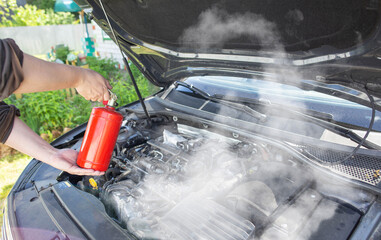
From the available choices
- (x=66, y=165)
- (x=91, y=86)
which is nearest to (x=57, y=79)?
(x=91, y=86)

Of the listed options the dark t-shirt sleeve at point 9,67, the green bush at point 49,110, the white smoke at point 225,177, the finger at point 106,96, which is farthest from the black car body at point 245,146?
the green bush at point 49,110

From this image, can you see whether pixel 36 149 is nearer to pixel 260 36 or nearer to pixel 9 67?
pixel 9 67

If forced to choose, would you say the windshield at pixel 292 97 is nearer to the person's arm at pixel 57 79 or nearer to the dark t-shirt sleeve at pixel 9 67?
the person's arm at pixel 57 79

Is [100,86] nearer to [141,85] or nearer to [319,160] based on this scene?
[319,160]

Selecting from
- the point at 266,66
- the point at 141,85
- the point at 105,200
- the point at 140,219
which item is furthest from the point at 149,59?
the point at 141,85

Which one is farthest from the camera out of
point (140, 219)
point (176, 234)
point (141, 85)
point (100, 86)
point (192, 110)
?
point (141, 85)

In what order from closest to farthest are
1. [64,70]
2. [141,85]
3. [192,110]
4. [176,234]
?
1. [176,234]
2. [64,70]
3. [192,110]
4. [141,85]

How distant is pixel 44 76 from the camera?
1327 millimetres

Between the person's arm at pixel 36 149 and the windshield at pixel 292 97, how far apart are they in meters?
1.16

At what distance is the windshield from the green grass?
2.61 metres

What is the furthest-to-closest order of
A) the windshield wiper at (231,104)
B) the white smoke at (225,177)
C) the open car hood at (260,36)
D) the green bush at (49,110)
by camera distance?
the green bush at (49,110)
the windshield wiper at (231,104)
the white smoke at (225,177)
the open car hood at (260,36)

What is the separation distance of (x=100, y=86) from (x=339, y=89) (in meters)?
1.34

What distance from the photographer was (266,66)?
4.90 ft

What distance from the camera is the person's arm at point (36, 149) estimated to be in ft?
4.73
